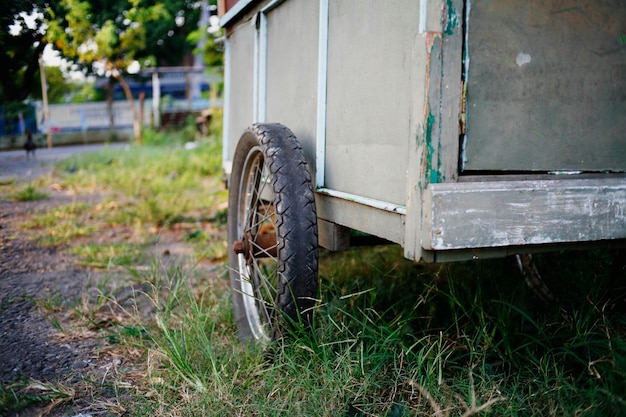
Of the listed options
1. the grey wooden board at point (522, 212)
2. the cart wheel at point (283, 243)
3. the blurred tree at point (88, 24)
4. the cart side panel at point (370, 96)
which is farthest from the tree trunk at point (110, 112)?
the grey wooden board at point (522, 212)

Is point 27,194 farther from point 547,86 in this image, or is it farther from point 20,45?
A: point 547,86

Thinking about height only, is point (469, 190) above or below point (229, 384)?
above

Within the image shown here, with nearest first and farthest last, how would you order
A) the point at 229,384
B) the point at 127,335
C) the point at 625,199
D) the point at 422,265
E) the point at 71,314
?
the point at 625,199, the point at 229,384, the point at 127,335, the point at 71,314, the point at 422,265

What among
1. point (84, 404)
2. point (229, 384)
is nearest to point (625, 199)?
point (229, 384)

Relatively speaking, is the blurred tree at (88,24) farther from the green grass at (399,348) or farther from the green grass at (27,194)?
the green grass at (399,348)

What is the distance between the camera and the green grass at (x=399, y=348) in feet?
6.57

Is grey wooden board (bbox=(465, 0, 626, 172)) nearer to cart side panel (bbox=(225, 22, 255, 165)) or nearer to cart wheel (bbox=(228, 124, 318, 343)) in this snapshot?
cart wheel (bbox=(228, 124, 318, 343))

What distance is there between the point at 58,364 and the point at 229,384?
0.91 m

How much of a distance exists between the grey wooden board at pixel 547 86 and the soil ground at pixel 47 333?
1.70 m

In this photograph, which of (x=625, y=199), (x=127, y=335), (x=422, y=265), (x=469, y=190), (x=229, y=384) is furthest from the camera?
(x=422, y=265)

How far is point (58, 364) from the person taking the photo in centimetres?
254

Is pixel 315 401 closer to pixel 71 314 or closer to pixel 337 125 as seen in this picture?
pixel 337 125

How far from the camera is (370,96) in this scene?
218cm

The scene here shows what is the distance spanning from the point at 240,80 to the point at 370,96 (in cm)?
222
